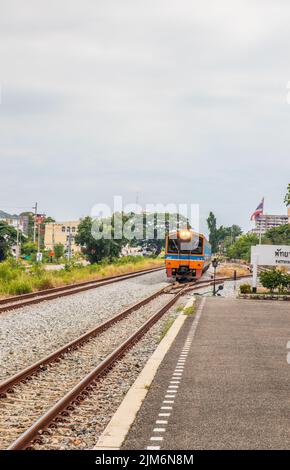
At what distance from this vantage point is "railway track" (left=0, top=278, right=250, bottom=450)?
300 inches

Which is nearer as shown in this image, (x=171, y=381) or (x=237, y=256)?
(x=171, y=381)

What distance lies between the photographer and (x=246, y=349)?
45.2 feet

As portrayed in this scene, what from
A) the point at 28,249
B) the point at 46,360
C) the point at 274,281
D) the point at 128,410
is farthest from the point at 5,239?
the point at 128,410

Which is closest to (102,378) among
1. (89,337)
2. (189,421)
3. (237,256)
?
(189,421)

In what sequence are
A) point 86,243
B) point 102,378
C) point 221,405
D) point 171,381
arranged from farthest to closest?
1. point 86,243
2. point 102,378
3. point 171,381
4. point 221,405

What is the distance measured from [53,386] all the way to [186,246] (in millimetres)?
28546

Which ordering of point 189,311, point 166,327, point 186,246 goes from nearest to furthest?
point 166,327
point 189,311
point 186,246

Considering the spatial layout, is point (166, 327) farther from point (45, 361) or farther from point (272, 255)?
point (272, 255)

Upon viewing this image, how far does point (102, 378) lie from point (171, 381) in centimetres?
143

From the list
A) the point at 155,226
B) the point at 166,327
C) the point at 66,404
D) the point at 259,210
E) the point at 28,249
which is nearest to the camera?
the point at 66,404

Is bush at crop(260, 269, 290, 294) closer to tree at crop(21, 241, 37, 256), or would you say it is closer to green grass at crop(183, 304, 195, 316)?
green grass at crop(183, 304, 195, 316)

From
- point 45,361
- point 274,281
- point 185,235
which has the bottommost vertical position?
point 45,361

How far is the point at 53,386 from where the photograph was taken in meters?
10.4
